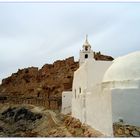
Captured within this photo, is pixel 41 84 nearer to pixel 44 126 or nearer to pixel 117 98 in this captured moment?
pixel 44 126

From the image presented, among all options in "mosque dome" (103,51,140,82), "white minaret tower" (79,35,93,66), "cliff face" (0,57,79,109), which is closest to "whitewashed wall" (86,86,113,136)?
"mosque dome" (103,51,140,82)

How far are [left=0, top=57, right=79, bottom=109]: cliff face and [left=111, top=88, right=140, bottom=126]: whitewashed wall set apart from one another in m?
28.2

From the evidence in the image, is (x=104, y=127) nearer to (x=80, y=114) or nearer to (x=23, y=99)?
(x=80, y=114)

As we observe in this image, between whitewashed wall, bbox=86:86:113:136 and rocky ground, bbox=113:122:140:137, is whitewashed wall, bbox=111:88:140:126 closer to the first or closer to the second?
whitewashed wall, bbox=86:86:113:136

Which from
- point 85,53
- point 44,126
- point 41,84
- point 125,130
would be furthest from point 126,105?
point 41,84

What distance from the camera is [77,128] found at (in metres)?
17.9

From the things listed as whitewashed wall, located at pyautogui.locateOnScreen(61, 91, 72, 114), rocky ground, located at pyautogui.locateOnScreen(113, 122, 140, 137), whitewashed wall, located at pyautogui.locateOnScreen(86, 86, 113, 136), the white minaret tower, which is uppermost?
the white minaret tower

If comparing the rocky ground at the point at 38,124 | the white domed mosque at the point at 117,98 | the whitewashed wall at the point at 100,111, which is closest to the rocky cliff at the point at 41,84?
the rocky ground at the point at 38,124

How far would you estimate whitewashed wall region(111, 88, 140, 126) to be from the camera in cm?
1212

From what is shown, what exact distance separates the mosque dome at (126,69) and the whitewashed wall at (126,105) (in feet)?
3.02

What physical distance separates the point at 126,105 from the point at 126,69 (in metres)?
1.95

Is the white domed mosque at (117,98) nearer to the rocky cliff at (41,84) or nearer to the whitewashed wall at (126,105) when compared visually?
the whitewashed wall at (126,105)

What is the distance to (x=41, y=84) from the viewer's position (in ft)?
170

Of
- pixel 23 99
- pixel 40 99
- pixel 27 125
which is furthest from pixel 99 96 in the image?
pixel 23 99
